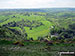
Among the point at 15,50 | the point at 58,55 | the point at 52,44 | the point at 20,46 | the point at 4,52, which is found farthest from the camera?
the point at 52,44

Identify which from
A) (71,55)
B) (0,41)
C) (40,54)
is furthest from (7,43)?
(71,55)

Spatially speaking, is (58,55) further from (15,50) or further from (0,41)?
(0,41)

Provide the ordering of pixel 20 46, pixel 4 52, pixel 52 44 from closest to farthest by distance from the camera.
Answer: pixel 4 52, pixel 20 46, pixel 52 44

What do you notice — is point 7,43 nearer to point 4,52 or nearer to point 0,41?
point 0,41

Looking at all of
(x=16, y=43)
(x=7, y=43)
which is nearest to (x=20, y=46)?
(x=16, y=43)

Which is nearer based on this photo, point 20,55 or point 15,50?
point 20,55

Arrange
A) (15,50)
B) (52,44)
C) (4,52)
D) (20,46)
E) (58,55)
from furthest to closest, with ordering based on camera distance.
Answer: (52,44) → (20,46) → (15,50) → (4,52) → (58,55)

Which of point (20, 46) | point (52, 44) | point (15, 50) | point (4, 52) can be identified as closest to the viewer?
point (4, 52)

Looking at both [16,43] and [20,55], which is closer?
[20,55]
